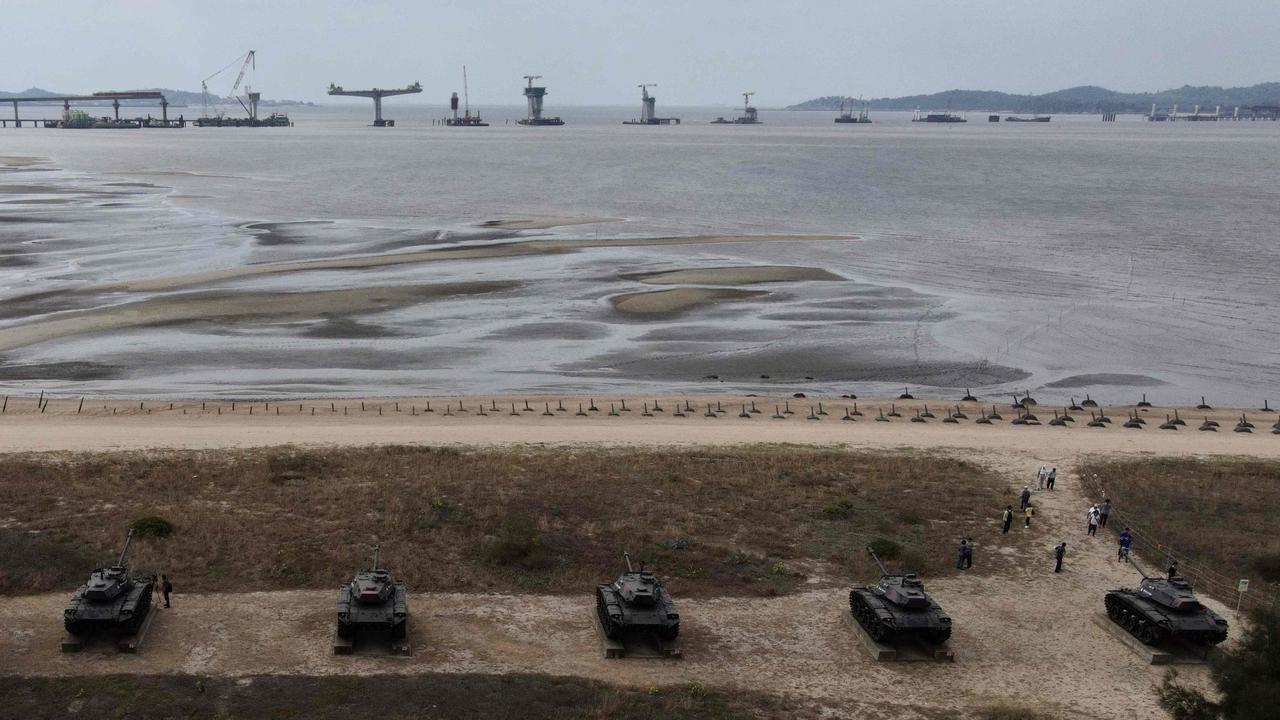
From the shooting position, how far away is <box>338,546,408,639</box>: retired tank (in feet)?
84.0

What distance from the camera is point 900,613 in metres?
26.5

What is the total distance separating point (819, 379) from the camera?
5853 centimetres

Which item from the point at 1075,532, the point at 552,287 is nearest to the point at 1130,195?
the point at 552,287

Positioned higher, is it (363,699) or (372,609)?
(372,609)

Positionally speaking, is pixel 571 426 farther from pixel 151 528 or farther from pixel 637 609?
pixel 637 609

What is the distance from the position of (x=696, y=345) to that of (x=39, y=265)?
54201 mm

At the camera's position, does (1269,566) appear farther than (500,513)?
No

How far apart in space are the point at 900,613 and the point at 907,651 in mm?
876

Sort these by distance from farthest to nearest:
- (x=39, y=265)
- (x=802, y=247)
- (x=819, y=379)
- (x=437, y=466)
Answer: (x=802, y=247) < (x=39, y=265) < (x=819, y=379) < (x=437, y=466)

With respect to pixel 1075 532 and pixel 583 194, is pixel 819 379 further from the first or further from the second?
pixel 583 194

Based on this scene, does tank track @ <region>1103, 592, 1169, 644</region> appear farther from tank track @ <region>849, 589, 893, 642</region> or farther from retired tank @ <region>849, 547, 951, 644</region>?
tank track @ <region>849, 589, 893, 642</region>

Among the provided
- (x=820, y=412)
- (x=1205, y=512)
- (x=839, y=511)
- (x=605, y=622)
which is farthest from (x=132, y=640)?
(x=820, y=412)

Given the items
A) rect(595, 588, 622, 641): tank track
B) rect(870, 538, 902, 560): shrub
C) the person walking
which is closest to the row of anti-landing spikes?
the person walking

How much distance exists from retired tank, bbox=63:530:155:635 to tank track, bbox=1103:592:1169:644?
23.0 m
